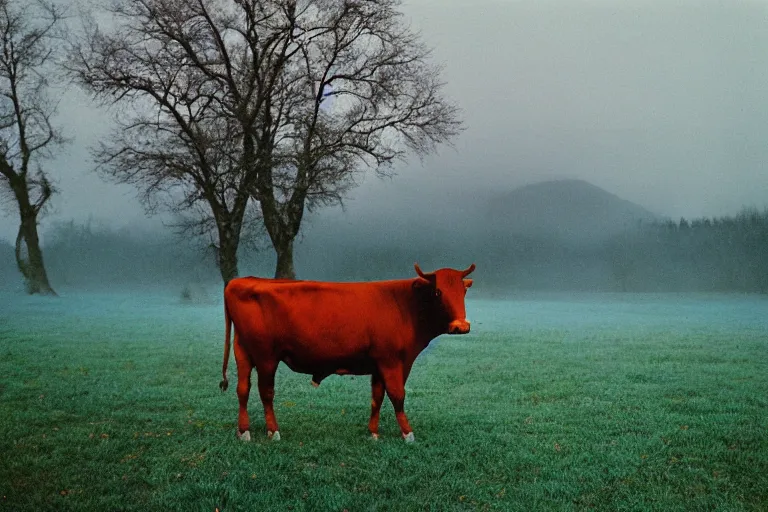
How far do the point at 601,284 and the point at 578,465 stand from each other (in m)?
15.8

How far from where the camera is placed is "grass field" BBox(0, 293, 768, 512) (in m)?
4.48

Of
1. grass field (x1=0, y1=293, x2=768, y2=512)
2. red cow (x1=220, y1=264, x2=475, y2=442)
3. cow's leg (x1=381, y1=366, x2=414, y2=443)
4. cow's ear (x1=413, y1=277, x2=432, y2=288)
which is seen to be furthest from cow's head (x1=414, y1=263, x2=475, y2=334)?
grass field (x1=0, y1=293, x2=768, y2=512)

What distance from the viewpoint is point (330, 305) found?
515cm

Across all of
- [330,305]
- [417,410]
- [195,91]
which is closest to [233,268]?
[195,91]

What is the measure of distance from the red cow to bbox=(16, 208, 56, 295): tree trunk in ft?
40.2

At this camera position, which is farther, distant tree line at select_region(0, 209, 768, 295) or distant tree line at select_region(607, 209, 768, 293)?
distant tree line at select_region(607, 209, 768, 293)

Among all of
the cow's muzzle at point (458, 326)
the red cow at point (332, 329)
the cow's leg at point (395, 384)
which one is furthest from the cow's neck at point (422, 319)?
the cow's muzzle at point (458, 326)

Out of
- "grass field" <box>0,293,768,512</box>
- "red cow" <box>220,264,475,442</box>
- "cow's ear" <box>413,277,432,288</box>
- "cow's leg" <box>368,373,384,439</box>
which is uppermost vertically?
"cow's ear" <box>413,277,432,288</box>

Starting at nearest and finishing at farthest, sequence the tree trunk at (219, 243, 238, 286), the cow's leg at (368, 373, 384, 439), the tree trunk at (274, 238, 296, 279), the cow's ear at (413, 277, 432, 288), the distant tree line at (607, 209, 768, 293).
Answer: the cow's ear at (413, 277, 432, 288)
the cow's leg at (368, 373, 384, 439)
the tree trunk at (274, 238, 296, 279)
the tree trunk at (219, 243, 238, 286)
the distant tree line at (607, 209, 768, 293)

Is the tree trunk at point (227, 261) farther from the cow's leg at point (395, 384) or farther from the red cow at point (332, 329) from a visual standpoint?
the cow's leg at point (395, 384)

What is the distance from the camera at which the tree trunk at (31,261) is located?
15.4m

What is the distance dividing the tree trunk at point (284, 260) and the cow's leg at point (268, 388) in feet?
17.5

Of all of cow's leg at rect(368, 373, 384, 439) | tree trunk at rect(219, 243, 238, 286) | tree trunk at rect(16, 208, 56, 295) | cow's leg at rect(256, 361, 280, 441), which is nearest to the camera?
cow's leg at rect(256, 361, 280, 441)

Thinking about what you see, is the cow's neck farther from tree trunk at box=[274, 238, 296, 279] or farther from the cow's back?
tree trunk at box=[274, 238, 296, 279]
